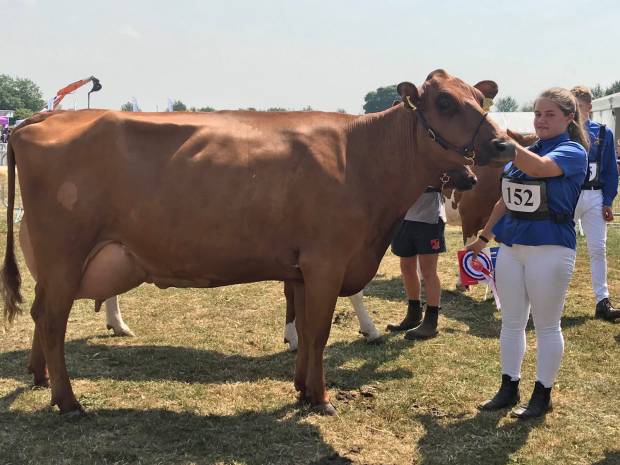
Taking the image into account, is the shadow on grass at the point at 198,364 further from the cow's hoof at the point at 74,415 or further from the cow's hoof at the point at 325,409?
the cow's hoof at the point at 74,415

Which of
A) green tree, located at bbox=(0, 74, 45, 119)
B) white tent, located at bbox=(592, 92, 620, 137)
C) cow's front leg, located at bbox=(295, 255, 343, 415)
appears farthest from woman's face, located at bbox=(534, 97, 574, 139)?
green tree, located at bbox=(0, 74, 45, 119)

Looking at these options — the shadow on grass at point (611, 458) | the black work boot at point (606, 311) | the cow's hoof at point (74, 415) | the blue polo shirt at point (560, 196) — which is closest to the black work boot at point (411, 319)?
the black work boot at point (606, 311)

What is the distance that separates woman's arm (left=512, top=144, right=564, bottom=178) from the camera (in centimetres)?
369

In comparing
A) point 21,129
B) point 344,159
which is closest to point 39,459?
point 21,129

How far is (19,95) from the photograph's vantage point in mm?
109938

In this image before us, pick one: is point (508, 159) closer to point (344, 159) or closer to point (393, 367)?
point (344, 159)

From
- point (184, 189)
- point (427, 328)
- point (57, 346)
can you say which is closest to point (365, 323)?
point (427, 328)

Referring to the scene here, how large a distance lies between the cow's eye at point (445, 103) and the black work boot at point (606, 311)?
3.88 m

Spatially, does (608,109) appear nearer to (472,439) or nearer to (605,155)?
(605,155)

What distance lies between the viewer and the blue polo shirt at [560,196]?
3.82 metres

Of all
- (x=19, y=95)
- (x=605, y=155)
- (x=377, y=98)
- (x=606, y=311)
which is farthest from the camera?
(x=377, y=98)

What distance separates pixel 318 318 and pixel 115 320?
2.80m

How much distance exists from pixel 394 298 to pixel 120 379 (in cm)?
408

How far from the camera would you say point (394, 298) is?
7883 mm
